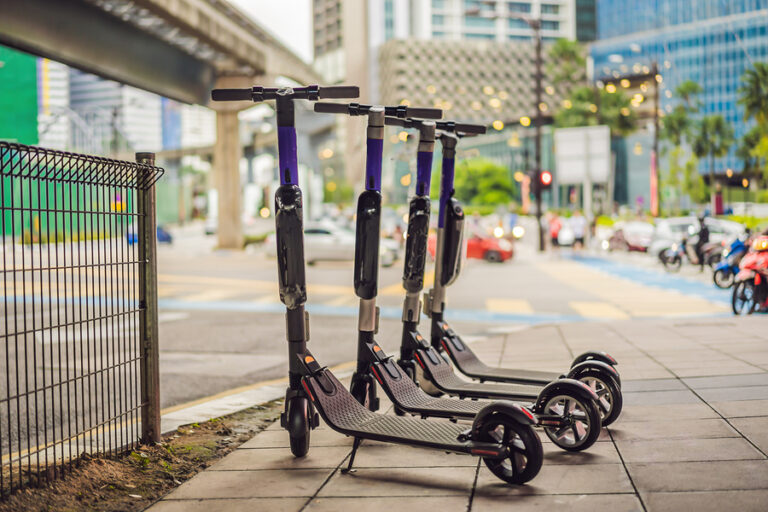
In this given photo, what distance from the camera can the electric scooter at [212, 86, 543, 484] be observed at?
5266mm

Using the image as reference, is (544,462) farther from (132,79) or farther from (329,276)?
(132,79)

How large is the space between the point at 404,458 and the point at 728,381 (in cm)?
337

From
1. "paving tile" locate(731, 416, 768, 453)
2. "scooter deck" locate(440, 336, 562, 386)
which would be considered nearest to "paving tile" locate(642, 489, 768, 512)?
"paving tile" locate(731, 416, 768, 453)

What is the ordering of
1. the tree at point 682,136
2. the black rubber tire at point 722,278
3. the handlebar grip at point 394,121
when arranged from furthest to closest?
the tree at point 682,136 → the black rubber tire at point 722,278 → the handlebar grip at point 394,121

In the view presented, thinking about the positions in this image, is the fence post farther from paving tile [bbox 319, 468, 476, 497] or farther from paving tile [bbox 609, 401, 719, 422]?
paving tile [bbox 609, 401, 719, 422]

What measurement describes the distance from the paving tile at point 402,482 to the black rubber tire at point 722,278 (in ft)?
49.1

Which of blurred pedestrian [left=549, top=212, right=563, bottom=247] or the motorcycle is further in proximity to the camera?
blurred pedestrian [left=549, top=212, right=563, bottom=247]

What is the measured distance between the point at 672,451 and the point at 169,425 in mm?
Result: 3794

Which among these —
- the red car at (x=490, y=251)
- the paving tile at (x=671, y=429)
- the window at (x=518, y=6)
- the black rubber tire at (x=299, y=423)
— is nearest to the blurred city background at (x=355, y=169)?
the red car at (x=490, y=251)

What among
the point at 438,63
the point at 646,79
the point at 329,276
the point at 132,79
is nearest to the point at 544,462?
the point at 329,276

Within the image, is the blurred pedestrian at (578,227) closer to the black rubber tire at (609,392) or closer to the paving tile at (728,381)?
the paving tile at (728,381)

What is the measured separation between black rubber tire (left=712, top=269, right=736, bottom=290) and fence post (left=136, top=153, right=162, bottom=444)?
49.6 feet

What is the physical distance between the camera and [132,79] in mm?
30781

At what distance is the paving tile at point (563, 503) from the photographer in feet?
14.2
